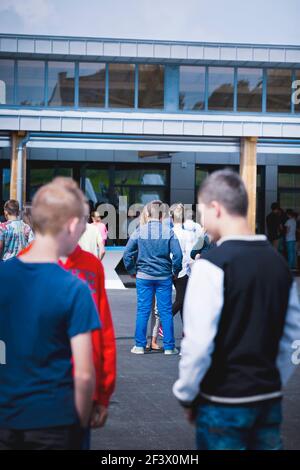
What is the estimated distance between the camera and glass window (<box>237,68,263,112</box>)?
26922 millimetres

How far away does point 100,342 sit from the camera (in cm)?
350

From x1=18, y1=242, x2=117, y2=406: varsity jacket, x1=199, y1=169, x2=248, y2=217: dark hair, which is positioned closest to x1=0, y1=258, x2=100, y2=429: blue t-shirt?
x1=18, y1=242, x2=117, y2=406: varsity jacket

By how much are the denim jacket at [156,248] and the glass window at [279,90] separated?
719 inches

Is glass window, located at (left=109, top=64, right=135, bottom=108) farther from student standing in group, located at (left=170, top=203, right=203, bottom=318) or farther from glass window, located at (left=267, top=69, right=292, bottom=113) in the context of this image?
student standing in group, located at (left=170, top=203, right=203, bottom=318)

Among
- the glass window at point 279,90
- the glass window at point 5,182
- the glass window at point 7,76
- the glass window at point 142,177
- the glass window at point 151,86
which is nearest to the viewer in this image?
the glass window at point 7,76

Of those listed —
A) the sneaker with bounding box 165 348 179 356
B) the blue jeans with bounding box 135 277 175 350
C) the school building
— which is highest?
the school building

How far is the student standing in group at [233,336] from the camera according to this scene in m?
3.13

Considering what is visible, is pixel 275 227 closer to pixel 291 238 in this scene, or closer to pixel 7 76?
pixel 291 238

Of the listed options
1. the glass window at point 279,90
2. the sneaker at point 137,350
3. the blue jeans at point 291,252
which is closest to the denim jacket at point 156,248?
the sneaker at point 137,350

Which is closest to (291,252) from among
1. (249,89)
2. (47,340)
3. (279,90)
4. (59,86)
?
(279,90)

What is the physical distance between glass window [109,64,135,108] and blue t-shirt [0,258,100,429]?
23780 mm

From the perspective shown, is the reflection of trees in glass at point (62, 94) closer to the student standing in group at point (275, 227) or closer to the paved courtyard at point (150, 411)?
the student standing in group at point (275, 227)
